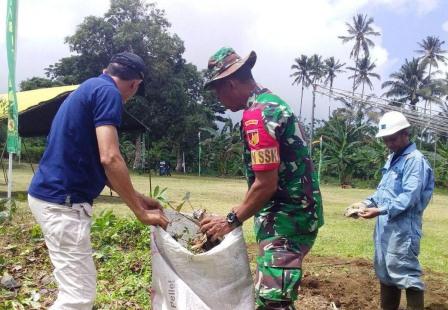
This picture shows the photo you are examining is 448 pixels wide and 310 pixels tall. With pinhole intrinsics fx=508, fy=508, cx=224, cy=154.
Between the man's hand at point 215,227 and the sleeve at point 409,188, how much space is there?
1.64m

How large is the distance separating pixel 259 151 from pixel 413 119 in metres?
17.4

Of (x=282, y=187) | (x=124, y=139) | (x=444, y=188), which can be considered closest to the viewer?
(x=282, y=187)

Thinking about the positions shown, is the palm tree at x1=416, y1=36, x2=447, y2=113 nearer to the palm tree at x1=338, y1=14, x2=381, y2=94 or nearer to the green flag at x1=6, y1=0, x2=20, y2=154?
the palm tree at x1=338, y1=14, x2=381, y2=94

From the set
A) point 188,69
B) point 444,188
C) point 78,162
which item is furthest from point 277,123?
point 188,69

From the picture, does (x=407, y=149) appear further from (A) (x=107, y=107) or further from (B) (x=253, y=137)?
(A) (x=107, y=107)

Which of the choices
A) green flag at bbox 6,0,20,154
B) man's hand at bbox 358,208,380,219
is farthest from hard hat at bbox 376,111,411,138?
green flag at bbox 6,0,20,154

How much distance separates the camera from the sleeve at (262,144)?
94.3 inches

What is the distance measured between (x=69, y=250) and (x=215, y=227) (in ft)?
2.64

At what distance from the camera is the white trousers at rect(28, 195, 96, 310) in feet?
8.87

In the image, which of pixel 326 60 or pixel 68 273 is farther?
pixel 326 60

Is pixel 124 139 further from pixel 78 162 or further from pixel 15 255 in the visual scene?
pixel 78 162

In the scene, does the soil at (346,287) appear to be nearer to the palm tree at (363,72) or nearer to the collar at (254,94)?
the collar at (254,94)

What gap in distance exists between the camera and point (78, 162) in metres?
2.72

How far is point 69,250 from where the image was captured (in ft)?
8.96
